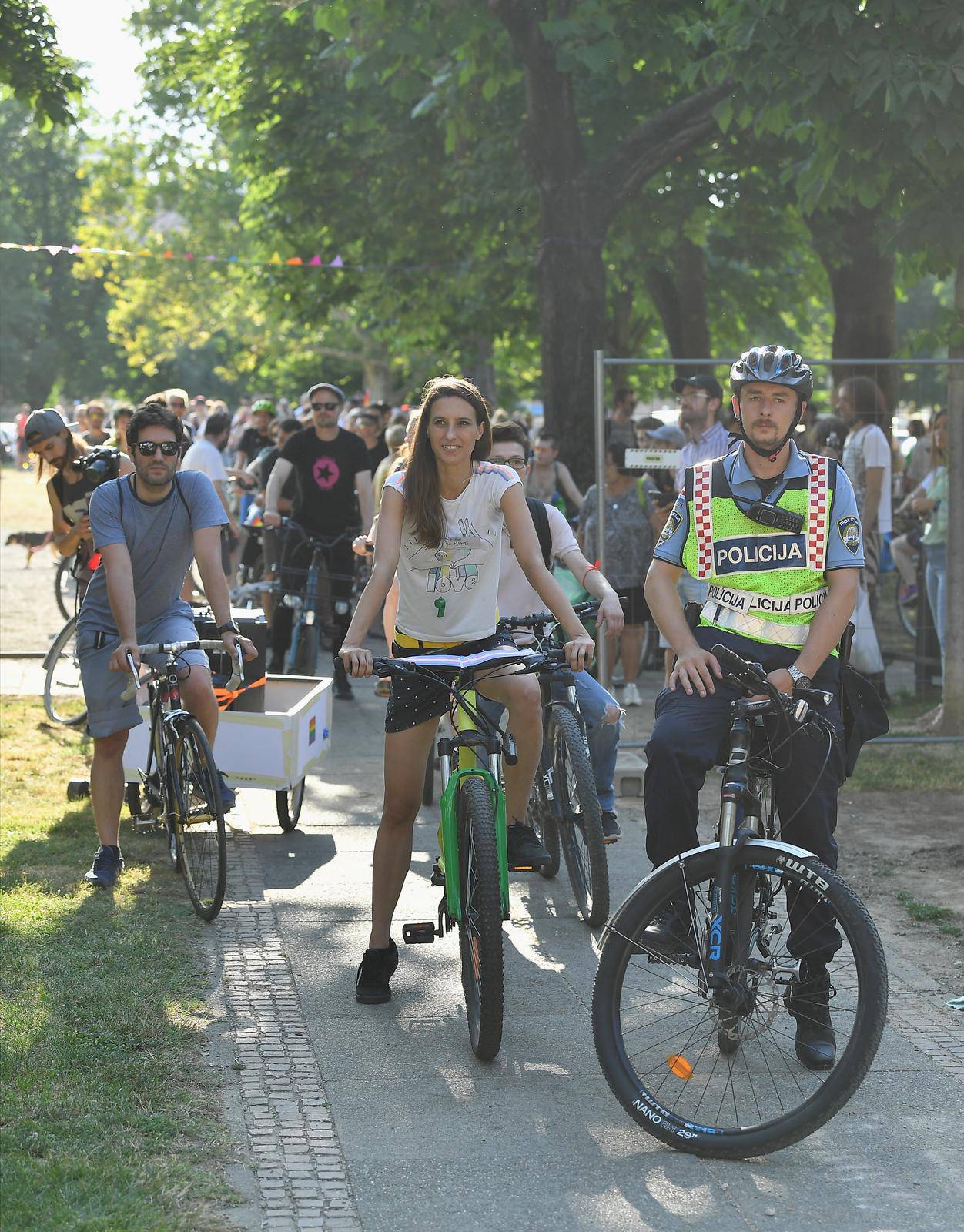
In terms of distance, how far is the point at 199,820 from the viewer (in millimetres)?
6457

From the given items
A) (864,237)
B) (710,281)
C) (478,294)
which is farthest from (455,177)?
(710,281)

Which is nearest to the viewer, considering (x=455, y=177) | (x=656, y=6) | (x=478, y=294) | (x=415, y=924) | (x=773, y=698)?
(x=773, y=698)

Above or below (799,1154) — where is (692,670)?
above

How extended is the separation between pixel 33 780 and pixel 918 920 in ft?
15.0

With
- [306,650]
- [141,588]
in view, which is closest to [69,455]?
[306,650]

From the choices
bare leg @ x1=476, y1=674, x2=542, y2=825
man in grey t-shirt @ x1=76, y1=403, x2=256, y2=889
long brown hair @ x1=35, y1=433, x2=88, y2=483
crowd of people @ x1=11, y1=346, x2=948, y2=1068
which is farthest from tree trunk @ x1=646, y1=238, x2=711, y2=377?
bare leg @ x1=476, y1=674, x2=542, y2=825

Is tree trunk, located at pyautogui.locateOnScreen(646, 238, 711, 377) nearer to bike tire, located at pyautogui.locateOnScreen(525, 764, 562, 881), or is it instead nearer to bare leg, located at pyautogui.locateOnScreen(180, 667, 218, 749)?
bike tire, located at pyautogui.locateOnScreen(525, 764, 562, 881)

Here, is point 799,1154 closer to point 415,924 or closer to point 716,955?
point 716,955

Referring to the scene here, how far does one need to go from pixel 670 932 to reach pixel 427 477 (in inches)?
67.4

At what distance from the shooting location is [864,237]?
18.5 meters

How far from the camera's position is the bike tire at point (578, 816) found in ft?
20.1

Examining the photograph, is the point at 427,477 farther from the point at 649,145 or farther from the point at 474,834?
the point at 649,145

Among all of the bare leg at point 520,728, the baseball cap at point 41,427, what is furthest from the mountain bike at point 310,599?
the bare leg at point 520,728

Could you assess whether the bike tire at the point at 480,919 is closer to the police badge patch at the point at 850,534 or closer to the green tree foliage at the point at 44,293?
the police badge patch at the point at 850,534
